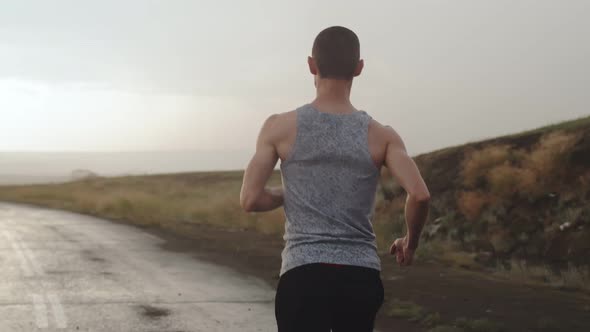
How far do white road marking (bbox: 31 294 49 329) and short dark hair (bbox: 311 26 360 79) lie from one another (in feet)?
21.0

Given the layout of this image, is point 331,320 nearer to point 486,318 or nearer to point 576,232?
point 486,318

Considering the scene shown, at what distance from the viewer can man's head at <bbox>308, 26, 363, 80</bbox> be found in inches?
117

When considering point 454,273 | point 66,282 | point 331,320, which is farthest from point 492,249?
point 331,320

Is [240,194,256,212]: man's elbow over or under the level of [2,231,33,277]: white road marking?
over

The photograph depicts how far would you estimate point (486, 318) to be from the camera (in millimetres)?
8859

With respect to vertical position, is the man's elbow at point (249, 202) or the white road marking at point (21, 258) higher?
the man's elbow at point (249, 202)

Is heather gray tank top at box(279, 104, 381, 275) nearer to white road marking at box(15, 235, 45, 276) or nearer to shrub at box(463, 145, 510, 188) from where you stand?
white road marking at box(15, 235, 45, 276)

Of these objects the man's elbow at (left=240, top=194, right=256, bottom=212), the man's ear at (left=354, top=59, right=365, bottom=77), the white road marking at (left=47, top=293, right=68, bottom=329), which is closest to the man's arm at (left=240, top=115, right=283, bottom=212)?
the man's elbow at (left=240, top=194, right=256, bottom=212)

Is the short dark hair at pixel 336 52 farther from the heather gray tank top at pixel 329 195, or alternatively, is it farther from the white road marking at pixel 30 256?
the white road marking at pixel 30 256

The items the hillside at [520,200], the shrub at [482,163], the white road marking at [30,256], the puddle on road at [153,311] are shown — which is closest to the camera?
the puddle on road at [153,311]

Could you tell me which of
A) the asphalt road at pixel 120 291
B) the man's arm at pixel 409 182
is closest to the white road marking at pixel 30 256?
the asphalt road at pixel 120 291

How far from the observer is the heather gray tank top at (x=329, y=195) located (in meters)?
2.89

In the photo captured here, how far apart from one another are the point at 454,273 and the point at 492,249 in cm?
224

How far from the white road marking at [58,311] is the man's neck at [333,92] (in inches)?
247
